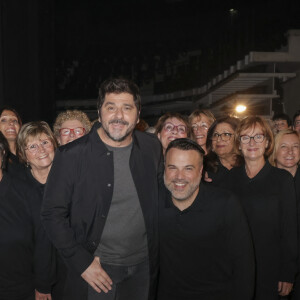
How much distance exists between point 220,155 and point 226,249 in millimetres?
1059

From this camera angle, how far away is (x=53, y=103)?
720 cm

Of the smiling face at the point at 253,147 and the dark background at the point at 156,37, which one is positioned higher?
the dark background at the point at 156,37

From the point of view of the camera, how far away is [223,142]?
3070 millimetres

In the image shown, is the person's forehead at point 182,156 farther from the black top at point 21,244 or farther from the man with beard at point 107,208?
the black top at point 21,244

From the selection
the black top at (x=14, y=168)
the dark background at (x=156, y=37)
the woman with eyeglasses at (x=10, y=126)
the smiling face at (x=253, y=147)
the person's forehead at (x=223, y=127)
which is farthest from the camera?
the dark background at (x=156, y=37)

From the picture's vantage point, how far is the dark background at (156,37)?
1281 cm

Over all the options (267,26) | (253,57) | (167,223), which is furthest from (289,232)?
(267,26)

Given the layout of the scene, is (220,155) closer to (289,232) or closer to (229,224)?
(289,232)

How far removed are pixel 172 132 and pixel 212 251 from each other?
132 cm

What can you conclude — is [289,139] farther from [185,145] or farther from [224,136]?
[185,145]

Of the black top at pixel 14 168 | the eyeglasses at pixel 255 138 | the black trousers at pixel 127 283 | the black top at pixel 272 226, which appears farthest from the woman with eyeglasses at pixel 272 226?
the black top at pixel 14 168

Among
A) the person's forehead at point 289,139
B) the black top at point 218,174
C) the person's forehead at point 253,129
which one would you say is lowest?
the black top at point 218,174

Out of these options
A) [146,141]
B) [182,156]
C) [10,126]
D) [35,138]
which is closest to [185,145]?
[182,156]

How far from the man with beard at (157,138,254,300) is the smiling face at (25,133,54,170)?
985mm
